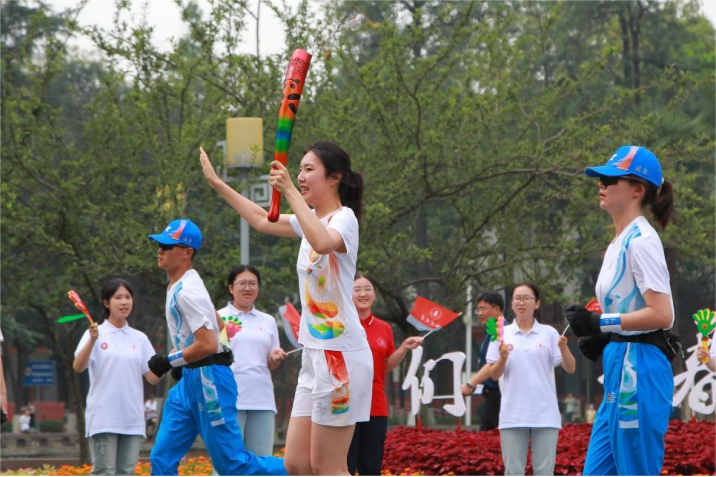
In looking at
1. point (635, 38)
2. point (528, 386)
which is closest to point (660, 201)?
point (528, 386)

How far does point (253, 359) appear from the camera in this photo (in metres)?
9.89

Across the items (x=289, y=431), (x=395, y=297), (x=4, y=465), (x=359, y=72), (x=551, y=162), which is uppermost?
(x=359, y=72)

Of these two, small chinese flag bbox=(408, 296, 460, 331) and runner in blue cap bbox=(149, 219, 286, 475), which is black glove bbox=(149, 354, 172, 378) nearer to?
runner in blue cap bbox=(149, 219, 286, 475)

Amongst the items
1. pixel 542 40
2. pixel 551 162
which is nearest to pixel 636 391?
pixel 551 162

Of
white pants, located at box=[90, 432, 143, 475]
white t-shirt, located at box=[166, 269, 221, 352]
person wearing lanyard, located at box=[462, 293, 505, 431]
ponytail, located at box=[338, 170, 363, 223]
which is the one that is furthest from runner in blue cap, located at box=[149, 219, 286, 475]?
person wearing lanyard, located at box=[462, 293, 505, 431]

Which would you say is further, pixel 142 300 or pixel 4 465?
pixel 142 300

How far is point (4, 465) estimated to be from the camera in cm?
1902

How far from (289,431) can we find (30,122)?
976 cm

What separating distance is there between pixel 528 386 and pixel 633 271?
4366mm

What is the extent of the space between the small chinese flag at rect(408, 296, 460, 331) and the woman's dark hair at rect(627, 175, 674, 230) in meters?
5.81

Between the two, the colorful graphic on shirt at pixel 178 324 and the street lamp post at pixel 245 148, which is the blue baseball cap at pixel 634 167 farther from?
the street lamp post at pixel 245 148

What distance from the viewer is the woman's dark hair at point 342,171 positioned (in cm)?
553

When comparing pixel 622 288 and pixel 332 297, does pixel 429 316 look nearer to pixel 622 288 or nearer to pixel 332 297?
pixel 332 297

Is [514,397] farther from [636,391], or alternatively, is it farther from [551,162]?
[551,162]
